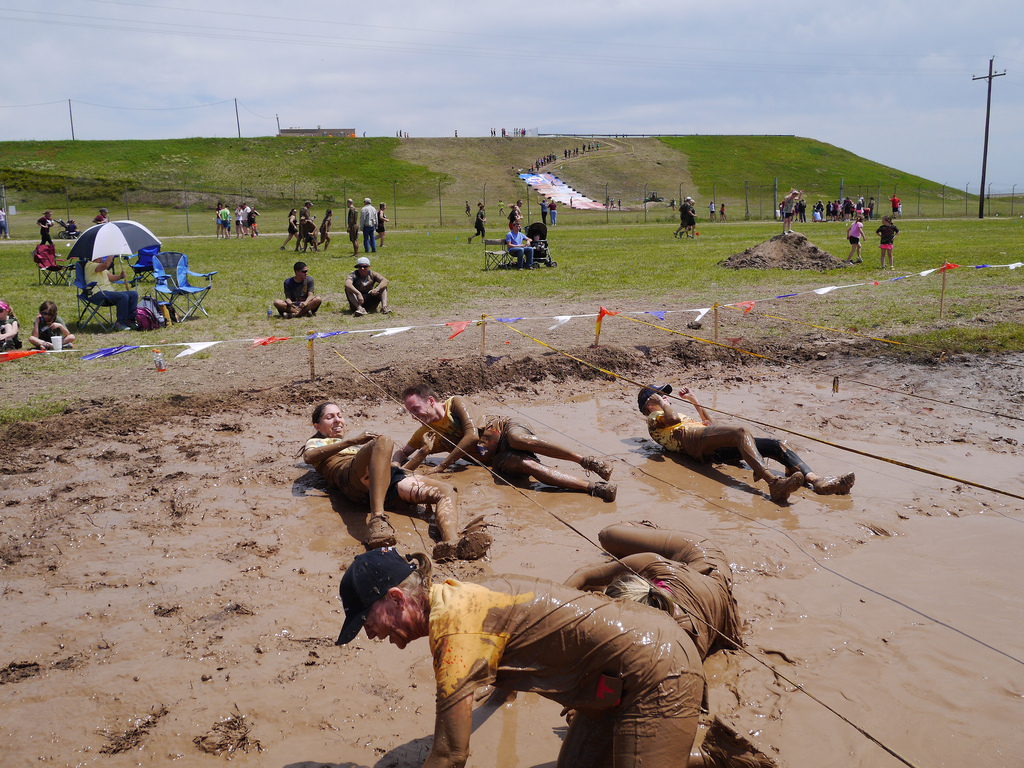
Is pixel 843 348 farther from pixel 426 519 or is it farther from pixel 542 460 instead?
pixel 426 519

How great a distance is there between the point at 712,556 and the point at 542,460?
3.34 meters

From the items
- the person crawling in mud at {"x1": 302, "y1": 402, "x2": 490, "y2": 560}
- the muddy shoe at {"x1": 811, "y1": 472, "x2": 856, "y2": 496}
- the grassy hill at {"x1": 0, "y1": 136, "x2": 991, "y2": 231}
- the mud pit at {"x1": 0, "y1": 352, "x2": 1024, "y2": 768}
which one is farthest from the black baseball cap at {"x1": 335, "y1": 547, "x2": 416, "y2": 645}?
the grassy hill at {"x1": 0, "y1": 136, "x2": 991, "y2": 231}

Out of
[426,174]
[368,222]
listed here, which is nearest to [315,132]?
[426,174]

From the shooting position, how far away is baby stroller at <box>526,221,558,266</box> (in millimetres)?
20109

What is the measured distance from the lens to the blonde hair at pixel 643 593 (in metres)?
3.59

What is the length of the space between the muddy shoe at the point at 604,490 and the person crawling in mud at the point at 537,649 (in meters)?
3.30

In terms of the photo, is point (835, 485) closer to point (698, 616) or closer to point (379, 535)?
point (698, 616)

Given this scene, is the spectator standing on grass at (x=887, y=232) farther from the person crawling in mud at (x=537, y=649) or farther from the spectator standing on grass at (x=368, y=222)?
the person crawling in mud at (x=537, y=649)

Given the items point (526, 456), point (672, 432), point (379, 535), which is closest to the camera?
point (379, 535)

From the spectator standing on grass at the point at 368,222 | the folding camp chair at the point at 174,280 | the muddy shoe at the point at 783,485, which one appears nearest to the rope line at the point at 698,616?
the muddy shoe at the point at 783,485

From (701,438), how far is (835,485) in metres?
1.25

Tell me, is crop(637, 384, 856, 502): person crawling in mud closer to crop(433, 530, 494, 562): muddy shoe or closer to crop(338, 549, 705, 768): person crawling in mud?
crop(433, 530, 494, 562): muddy shoe

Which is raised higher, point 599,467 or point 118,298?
point 118,298

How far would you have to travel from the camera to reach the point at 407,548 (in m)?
5.66
